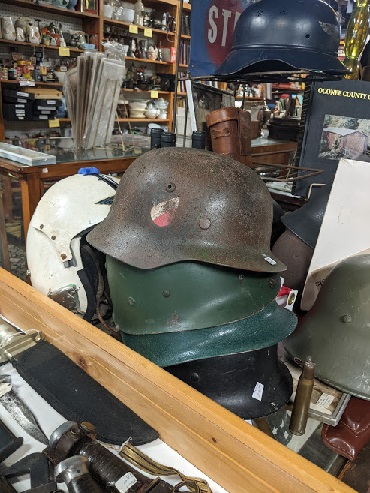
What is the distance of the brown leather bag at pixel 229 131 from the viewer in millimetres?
1705

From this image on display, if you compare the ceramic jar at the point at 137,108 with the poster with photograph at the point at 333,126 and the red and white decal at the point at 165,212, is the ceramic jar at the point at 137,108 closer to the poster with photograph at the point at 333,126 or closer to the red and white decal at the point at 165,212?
the poster with photograph at the point at 333,126

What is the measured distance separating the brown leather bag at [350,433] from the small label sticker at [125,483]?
530 millimetres

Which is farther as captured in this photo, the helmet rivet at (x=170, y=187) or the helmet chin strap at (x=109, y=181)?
the helmet chin strap at (x=109, y=181)

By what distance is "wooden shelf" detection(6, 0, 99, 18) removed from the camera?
3621 millimetres

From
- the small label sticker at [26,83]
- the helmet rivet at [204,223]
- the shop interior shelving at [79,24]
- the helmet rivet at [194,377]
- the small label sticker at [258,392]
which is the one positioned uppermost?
the shop interior shelving at [79,24]

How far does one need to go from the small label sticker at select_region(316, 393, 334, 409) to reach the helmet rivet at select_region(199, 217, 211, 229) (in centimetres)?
49

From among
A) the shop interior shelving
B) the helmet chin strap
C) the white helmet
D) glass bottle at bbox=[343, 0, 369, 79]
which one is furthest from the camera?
the shop interior shelving

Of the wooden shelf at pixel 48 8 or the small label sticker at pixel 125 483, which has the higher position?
the wooden shelf at pixel 48 8

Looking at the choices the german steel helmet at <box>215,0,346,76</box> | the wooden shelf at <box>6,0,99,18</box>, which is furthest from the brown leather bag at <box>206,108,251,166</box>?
the wooden shelf at <box>6,0,99,18</box>

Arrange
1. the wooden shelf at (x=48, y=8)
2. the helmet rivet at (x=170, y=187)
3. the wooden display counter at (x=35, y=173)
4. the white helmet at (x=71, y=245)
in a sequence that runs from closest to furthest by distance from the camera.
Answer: the helmet rivet at (x=170, y=187) < the white helmet at (x=71, y=245) < the wooden display counter at (x=35, y=173) < the wooden shelf at (x=48, y=8)

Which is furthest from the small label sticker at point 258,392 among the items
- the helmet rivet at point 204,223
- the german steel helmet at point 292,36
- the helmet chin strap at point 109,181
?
the german steel helmet at point 292,36

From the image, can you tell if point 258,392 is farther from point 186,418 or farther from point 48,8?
point 48,8

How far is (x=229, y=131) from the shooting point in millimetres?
1715

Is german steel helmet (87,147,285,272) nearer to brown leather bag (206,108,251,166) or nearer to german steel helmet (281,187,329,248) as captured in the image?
german steel helmet (281,187,329,248)
